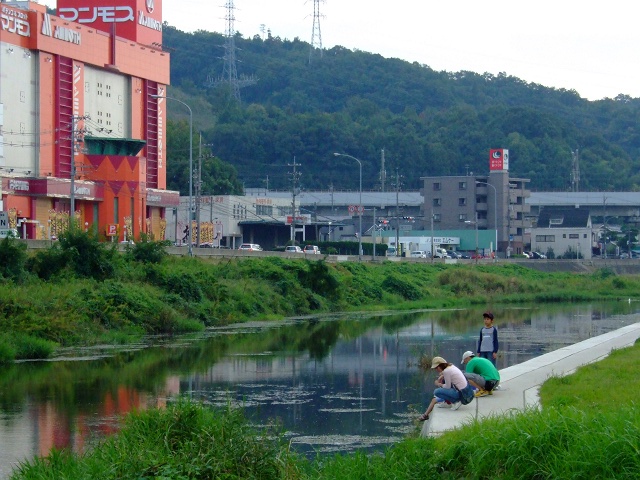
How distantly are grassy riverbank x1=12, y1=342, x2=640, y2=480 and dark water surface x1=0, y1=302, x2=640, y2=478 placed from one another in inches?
91.3

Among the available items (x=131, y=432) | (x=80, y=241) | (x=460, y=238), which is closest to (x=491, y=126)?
(x=460, y=238)

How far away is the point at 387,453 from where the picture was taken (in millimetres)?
13883

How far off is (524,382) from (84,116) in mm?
50935

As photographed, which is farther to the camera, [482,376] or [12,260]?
[12,260]

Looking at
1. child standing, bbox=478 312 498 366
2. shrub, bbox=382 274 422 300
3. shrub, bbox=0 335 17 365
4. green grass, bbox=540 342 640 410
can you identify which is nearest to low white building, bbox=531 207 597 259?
shrub, bbox=382 274 422 300

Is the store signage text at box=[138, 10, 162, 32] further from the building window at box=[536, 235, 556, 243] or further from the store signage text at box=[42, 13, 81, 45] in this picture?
the building window at box=[536, 235, 556, 243]

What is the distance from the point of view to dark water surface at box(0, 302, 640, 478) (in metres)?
19.0

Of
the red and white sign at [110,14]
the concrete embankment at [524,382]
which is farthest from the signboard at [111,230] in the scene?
the concrete embankment at [524,382]

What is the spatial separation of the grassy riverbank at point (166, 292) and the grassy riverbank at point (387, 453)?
18.4 metres

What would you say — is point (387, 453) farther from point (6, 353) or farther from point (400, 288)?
point (400, 288)

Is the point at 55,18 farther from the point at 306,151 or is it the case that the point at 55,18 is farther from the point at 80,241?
the point at 306,151

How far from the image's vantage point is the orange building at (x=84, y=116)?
68062 millimetres

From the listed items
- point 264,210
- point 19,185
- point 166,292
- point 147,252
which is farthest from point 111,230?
point 264,210

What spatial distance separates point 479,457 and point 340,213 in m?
133
